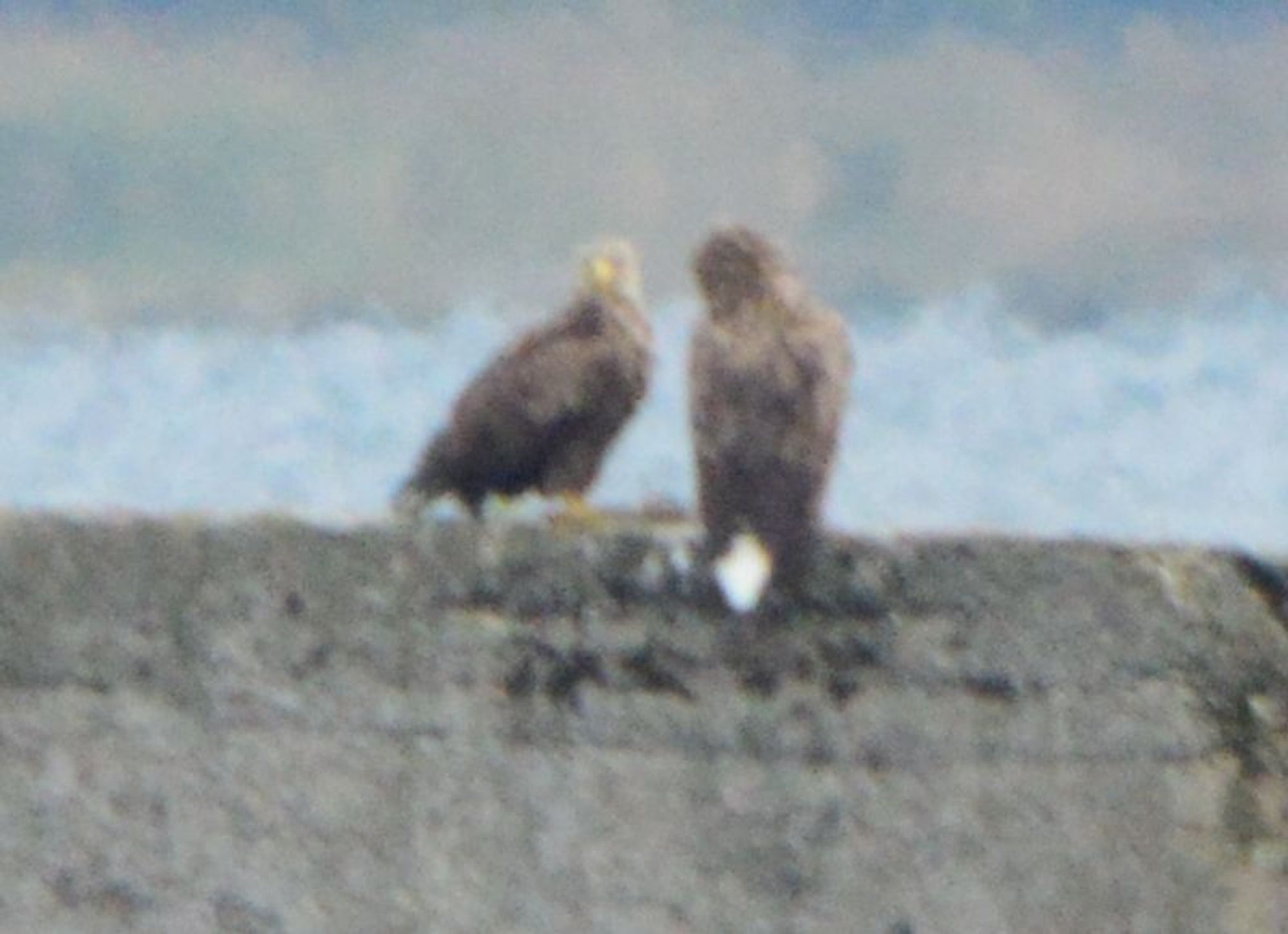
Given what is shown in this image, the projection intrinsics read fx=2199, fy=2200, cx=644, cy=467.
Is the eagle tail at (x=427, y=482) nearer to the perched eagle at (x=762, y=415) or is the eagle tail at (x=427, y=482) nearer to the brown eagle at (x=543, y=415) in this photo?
the brown eagle at (x=543, y=415)

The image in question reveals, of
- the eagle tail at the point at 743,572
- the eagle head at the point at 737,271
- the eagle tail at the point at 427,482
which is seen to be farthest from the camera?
the eagle tail at the point at 427,482

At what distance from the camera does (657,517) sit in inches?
197

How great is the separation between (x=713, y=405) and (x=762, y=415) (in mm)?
133

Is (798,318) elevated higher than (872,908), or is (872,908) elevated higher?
(798,318)

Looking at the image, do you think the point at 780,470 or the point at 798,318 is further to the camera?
the point at 798,318

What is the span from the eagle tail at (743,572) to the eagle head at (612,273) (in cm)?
299

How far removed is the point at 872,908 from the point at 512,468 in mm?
2848

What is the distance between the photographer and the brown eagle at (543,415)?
20.5ft

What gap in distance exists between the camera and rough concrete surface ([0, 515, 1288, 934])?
3604 millimetres

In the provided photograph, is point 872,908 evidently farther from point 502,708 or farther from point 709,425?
point 709,425

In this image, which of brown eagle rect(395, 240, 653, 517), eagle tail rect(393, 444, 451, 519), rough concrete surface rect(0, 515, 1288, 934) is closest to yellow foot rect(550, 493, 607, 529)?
brown eagle rect(395, 240, 653, 517)

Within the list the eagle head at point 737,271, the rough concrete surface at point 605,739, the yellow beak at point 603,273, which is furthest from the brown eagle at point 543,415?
the rough concrete surface at point 605,739

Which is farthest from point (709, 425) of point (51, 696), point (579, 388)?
point (579, 388)

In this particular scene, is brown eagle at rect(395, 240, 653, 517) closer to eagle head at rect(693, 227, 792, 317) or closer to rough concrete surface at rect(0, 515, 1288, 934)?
eagle head at rect(693, 227, 792, 317)
